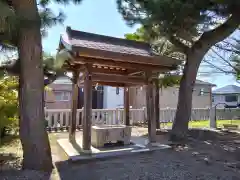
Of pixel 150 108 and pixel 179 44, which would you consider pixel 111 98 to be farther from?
pixel 150 108

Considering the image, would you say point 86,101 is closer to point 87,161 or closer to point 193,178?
point 87,161

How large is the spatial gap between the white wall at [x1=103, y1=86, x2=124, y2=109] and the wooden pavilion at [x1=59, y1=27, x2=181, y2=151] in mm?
13735

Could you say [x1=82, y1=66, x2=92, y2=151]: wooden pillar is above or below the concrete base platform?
above

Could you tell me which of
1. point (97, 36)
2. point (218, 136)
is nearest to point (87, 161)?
point (97, 36)

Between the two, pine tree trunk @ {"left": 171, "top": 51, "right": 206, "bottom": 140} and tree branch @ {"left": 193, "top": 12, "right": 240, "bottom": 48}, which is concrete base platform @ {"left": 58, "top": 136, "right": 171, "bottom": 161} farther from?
tree branch @ {"left": 193, "top": 12, "right": 240, "bottom": 48}

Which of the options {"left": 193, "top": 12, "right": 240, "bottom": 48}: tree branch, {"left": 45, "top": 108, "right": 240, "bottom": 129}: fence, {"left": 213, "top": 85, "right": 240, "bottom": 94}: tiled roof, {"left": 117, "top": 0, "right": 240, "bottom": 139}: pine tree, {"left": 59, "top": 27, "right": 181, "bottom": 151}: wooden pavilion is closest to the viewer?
{"left": 59, "top": 27, "right": 181, "bottom": 151}: wooden pavilion

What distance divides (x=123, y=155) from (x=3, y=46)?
4065 mm

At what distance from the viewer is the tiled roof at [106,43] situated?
653cm

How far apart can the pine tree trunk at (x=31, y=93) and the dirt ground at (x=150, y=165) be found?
1.33 feet

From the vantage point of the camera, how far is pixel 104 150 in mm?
6648

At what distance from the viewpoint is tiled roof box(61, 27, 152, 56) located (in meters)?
6.53

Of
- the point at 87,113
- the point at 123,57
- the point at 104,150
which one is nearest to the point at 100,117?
the point at 104,150

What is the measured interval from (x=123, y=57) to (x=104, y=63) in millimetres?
614

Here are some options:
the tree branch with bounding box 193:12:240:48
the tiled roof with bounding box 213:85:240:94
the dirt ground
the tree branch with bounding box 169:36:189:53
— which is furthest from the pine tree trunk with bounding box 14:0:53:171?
the tiled roof with bounding box 213:85:240:94
